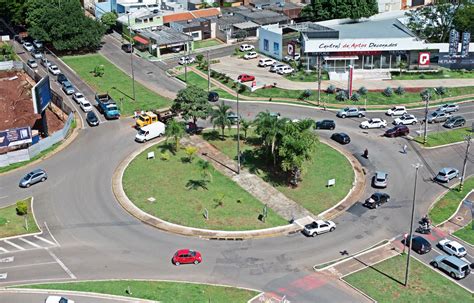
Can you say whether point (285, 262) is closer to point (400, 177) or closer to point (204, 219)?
point (204, 219)

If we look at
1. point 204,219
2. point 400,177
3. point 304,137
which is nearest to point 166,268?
point 204,219

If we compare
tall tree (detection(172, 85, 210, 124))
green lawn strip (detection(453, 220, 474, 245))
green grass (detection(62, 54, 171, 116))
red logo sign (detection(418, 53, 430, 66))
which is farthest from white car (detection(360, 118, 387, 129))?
green grass (detection(62, 54, 171, 116))

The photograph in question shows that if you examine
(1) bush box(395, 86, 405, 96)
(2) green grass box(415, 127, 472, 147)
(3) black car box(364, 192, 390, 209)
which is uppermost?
(1) bush box(395, 86, 405, 96)

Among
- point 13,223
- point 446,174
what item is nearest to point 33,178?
point 13,223

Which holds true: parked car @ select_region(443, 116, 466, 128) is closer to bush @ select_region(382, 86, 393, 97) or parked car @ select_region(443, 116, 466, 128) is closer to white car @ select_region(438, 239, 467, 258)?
bush @ select_region(382, 86, 393, 97)

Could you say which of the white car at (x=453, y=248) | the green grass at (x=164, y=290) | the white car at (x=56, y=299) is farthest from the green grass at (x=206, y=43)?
the white car at (x=56, y=299)
